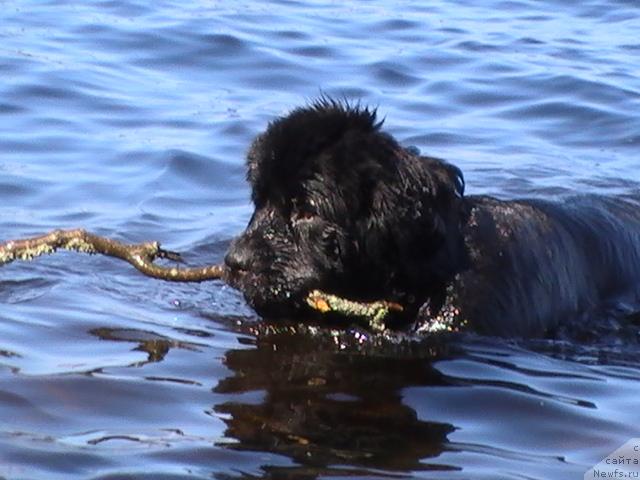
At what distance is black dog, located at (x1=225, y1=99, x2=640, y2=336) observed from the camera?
22.1 ft

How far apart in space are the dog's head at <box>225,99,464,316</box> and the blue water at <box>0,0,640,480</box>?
0.36 m

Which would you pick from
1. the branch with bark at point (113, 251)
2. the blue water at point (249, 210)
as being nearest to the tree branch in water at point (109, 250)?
the branch with bark at point (113, 251)

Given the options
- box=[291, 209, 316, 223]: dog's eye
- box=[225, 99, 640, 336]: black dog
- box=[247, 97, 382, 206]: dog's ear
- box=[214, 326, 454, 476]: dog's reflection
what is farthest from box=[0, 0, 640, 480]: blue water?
box=[247, 97, 382, 206]: dog's ear

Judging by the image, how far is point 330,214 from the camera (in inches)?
263

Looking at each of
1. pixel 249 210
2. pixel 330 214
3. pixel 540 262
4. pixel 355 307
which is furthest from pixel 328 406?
Result: pixel 249 210

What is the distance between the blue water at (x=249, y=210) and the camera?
573cm

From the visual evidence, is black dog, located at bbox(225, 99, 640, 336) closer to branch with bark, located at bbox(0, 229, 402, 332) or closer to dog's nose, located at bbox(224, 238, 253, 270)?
dog's nose, located at bbox(224, 238, 253, 270)

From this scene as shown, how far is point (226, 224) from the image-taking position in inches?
368

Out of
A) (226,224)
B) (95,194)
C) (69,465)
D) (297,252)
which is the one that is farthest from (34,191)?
(69,465)

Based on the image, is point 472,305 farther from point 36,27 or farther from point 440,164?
point 36,27

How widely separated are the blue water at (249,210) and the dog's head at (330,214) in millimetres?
360

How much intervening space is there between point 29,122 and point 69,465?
6.47 m

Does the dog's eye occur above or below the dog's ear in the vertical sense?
below

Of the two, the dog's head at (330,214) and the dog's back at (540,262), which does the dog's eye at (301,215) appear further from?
the dog's back at (540,262)
